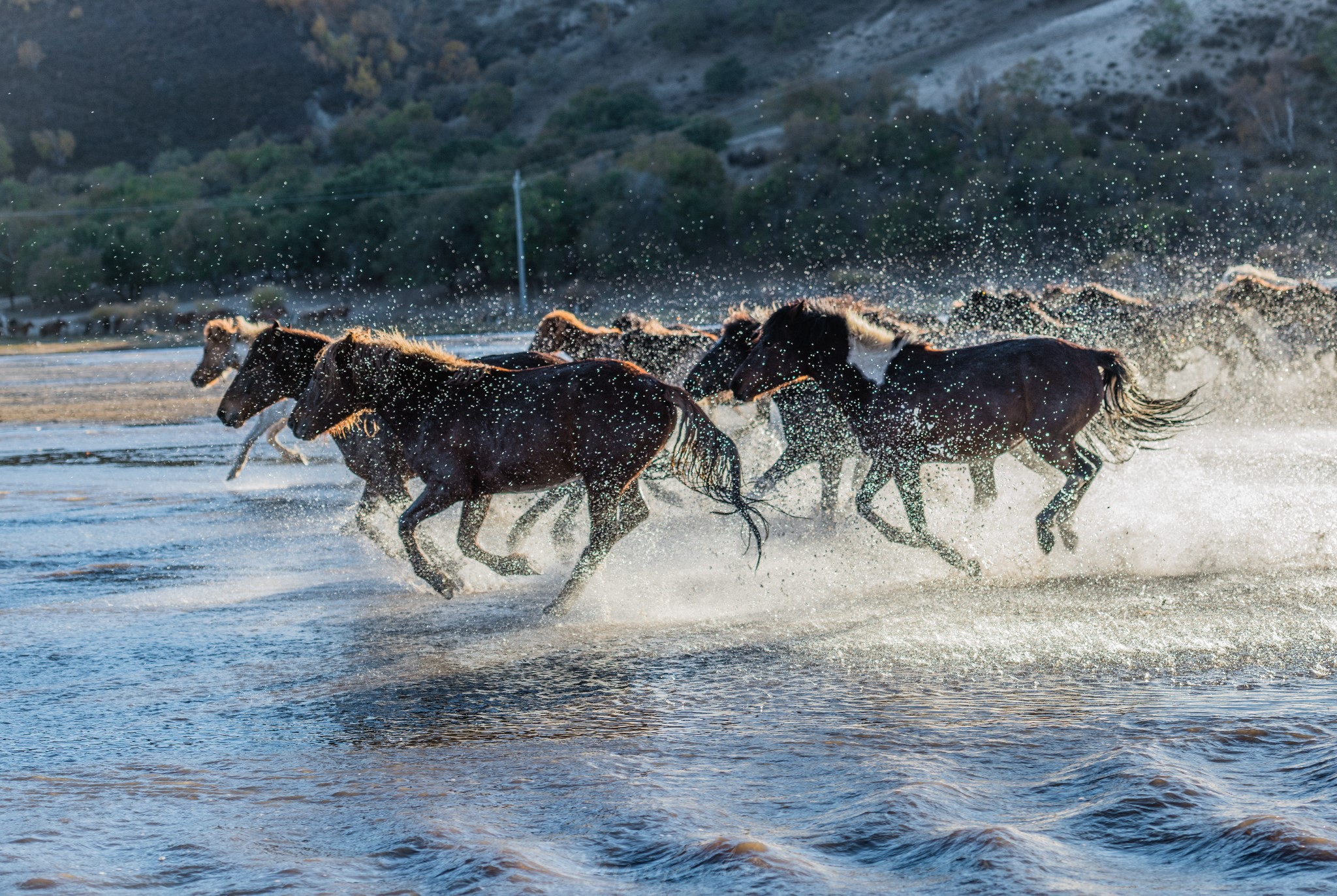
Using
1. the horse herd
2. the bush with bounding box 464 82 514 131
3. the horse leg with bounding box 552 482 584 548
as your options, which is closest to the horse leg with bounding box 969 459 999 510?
the horse herd

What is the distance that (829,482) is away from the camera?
1025cm

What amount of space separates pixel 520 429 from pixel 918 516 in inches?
92.7

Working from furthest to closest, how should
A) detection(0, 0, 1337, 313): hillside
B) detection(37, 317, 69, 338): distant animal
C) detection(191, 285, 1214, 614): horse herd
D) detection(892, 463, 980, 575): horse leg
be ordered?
detection(37, 317, 69, 338): distant animal, detection(0, 0, 1337, 313): hillside, detection(892, 463, 980, 575): horse leg, detection(191, 285, 1214, 614): horse herd

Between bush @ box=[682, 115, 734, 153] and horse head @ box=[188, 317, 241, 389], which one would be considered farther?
bush @ box=[682, 115, 734, 153]

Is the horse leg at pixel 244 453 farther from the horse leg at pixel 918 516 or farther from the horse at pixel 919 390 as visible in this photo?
the horse leg at pixel 918 516

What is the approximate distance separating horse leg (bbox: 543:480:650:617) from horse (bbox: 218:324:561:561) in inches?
44.9

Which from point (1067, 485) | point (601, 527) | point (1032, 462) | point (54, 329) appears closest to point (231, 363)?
point (601, 527)

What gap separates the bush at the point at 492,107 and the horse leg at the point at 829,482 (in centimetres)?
10438

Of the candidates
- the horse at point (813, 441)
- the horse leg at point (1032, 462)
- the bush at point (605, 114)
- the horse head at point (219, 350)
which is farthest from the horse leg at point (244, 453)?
the bush at point (605, 114)

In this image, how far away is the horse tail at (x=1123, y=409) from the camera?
29.7 ft

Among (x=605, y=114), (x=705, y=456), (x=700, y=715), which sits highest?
(x=605, y=114)

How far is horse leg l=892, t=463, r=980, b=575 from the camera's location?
837 cm

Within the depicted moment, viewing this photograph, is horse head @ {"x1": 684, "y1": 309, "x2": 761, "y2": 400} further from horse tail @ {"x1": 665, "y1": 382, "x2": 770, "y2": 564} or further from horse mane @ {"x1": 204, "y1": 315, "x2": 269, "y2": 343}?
horse mane @ {"x1": 204, "y1": 315, "x2": 269, "y2": 343}

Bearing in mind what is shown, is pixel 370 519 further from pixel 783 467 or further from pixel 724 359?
pixel 783 467
